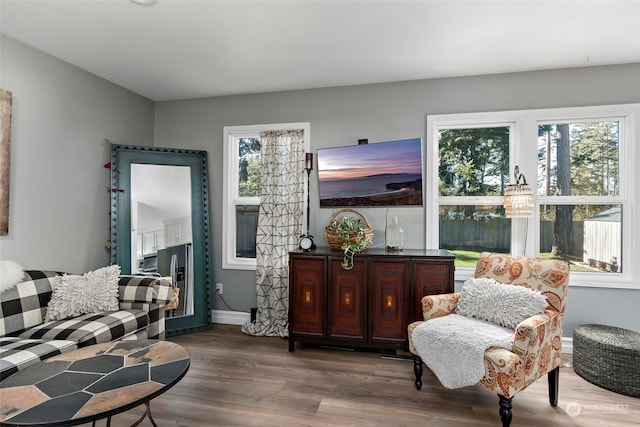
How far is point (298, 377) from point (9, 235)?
2387 millimetres

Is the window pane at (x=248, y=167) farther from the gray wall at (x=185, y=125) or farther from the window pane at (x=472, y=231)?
the window pane at (x=472, y=231)

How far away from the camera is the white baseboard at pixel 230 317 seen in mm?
3578

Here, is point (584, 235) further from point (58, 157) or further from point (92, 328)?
point (58, 157)

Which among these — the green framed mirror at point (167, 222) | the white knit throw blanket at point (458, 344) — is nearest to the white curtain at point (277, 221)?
the green framed mirror at point (167, 222)

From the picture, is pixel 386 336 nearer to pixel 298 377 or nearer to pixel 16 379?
pixel 298 377

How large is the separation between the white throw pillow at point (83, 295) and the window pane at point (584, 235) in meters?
3.72

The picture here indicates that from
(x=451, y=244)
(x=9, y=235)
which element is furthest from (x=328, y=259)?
(x=9, y=235)

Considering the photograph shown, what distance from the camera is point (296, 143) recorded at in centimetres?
343

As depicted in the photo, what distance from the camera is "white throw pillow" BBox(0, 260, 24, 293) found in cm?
211

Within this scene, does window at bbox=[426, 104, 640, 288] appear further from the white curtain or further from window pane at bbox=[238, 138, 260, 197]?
window pane at bbox=[238, 138, 260, 197]

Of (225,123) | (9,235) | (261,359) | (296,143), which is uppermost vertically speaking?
(225,123)

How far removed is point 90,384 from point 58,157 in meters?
2.21

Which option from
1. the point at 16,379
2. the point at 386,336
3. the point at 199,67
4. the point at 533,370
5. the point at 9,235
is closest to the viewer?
the point at 16,379

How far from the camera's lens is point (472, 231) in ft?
10.4
